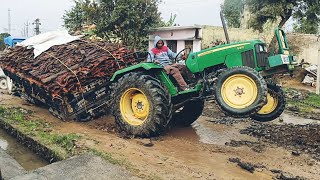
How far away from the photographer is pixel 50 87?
731 centimetres

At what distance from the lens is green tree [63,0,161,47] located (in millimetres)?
19500

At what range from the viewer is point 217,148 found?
6223 mm

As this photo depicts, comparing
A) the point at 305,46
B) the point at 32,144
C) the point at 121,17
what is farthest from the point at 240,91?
the point at 305,46

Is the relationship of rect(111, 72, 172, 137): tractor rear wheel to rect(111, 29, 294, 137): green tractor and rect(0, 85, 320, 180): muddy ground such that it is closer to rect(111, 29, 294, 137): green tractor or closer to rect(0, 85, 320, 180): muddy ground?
rect(111, 29, 294, 137): green tractor

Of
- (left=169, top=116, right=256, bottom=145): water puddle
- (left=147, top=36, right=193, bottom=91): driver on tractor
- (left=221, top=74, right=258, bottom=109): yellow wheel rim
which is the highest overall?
(left=147, top=36, right=193, bottom=91): driver on tractor

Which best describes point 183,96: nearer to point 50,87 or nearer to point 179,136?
point 179,136

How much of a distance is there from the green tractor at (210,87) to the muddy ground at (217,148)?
50 cm

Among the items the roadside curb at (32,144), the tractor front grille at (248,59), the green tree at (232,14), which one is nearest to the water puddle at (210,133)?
the tractor front grille at (248,59)

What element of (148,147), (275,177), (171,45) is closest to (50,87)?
(148,147)

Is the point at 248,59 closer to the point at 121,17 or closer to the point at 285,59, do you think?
the point at 285,59

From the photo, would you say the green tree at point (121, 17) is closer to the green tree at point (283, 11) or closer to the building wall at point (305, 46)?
the green tree at point (283, 11)

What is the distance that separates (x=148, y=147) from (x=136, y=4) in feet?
48.8

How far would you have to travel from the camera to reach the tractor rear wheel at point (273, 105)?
6.55 metres

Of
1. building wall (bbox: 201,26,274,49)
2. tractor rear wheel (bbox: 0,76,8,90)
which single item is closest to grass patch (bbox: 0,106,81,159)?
tractor rear wheel (bbox: 0,76,8,90)
